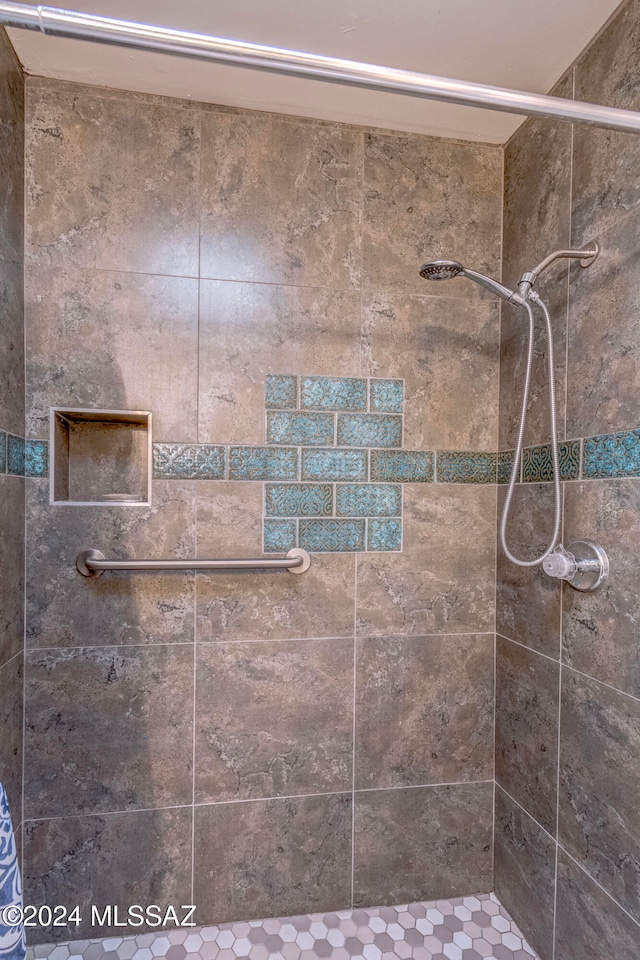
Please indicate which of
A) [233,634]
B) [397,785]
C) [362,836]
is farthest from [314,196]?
[362,836]

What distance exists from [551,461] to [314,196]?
3.25 ft

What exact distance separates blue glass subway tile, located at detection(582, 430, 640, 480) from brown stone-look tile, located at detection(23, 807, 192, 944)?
4.59 feet

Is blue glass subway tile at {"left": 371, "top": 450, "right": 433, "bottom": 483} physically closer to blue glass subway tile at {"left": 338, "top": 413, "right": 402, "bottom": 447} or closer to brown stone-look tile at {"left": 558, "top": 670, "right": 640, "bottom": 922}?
blue glass subway tile at {"left": 338, "top": 413, "right": 402, "bottom": 447}

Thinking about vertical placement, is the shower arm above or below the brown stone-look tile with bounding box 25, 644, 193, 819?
above

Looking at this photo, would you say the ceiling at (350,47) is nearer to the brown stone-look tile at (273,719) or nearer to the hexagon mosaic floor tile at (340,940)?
the brown stone-look tile at (273,719)

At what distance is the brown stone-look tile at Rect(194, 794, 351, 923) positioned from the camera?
1.42 m

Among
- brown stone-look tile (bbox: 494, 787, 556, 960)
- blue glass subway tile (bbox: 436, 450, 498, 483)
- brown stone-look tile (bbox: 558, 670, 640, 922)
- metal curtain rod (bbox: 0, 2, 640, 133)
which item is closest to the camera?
metal curtain rod (bbox: 0, 2, 640, 133)

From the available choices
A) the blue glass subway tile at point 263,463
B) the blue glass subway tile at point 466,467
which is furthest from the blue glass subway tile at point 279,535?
the blue glass subway tile at point 466,467

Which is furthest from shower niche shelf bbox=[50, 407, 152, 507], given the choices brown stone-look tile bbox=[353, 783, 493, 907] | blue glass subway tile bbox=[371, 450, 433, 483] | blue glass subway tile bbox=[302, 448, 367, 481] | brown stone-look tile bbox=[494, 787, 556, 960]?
brown stone-look tile bbox=[494, 787, 556, 960]

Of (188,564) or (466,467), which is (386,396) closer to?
(466,467)

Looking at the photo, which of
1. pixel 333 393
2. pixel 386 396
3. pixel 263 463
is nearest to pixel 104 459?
pixel 263 463

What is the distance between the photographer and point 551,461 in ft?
4.32

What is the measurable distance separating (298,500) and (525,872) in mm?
1197

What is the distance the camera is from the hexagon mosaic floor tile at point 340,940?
132cm
